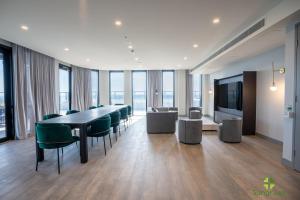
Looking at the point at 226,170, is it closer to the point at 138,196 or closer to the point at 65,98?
the point at 138,196

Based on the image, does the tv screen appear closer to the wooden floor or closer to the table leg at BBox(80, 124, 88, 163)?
the wooden floor

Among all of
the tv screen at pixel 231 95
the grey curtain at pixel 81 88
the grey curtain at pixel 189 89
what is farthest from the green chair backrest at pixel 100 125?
the grey curtain at pixel 189 89

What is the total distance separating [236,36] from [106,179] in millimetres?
4433

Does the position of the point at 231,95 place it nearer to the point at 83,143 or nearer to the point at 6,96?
the point at 83,143

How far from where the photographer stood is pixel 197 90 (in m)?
11.1

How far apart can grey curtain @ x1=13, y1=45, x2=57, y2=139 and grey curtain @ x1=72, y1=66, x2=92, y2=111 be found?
1.94m

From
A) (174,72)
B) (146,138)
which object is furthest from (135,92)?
(146,138)

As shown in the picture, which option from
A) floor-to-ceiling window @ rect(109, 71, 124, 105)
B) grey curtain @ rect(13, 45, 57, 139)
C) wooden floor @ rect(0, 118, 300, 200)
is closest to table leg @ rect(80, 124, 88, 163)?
wooden floor @ rect(0, 118, 300, 200)

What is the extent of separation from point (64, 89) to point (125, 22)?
20.3ft

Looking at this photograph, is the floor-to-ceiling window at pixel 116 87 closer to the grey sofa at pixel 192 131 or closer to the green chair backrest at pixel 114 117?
the green chair backrest at pixel 114 117

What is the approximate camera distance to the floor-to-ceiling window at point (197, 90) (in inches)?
435

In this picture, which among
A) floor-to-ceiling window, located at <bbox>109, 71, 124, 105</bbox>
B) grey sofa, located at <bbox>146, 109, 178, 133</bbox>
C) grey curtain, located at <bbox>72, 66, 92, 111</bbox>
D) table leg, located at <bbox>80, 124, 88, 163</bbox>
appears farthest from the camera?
floor-to-ceiling window, located at <bbox>109, 71, 124, 105</bbox>

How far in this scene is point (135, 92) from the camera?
36.8 feet

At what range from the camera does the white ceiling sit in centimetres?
296
